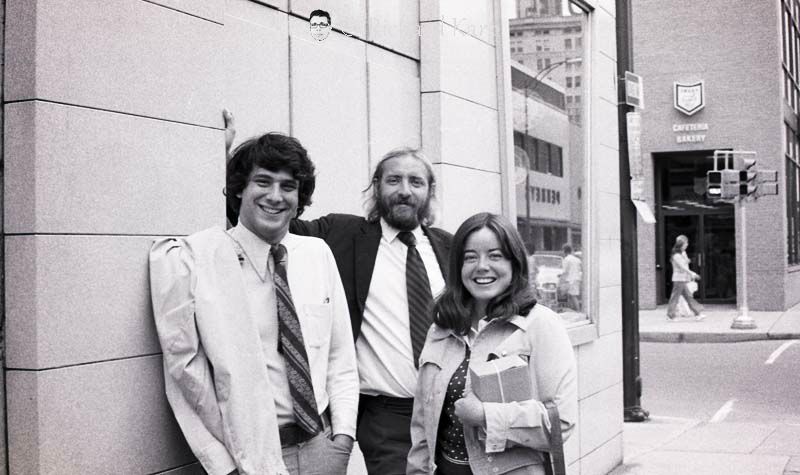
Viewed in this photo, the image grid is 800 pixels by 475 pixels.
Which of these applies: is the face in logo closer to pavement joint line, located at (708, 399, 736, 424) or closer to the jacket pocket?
the jacket pocket

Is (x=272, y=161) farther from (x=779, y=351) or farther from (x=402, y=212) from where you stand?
(x=779, y=351)

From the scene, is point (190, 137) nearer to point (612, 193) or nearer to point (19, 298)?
point (19, 298)

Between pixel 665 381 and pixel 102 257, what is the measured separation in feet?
39.4

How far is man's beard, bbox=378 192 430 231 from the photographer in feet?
14.1

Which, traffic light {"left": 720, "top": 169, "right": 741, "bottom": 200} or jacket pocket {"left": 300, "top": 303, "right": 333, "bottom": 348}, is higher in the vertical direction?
traffic light {"left": 720, "top": 169, "right": 741, "bottom": 200}

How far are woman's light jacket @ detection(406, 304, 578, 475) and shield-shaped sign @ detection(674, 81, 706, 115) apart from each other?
2580 cm

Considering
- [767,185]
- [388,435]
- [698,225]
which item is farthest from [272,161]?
[698,225]

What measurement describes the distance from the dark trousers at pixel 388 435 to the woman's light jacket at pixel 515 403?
0.55m

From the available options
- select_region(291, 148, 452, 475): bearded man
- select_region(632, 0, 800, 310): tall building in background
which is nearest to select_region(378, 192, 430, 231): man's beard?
select_region(291, 148, 452, 475): bearded man

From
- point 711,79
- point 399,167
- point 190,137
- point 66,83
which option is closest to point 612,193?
point 399,167

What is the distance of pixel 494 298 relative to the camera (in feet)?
11.7

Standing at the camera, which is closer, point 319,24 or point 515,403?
point 515,403

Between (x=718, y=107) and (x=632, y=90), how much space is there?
60.7ft

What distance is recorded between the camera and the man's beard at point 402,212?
4293 mm
